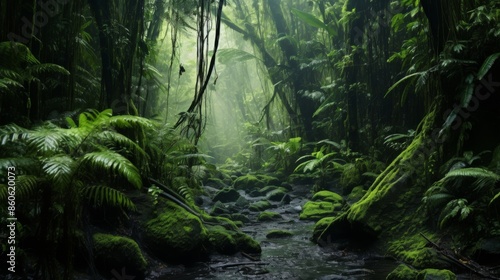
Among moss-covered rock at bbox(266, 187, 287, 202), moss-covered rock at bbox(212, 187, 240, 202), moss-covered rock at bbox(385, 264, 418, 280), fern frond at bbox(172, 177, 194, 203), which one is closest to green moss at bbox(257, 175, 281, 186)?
moss-covered rock at bbox(266, 187, 287, 202)

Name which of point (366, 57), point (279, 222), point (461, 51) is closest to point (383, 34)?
point (366, 57)

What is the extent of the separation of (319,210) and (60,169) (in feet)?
20.8

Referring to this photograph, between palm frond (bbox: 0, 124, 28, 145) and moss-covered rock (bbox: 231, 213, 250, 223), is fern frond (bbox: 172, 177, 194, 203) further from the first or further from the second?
palm frond (bbox: 0, 124, 28, 145)

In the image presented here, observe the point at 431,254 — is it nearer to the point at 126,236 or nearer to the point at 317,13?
the point at 126,236

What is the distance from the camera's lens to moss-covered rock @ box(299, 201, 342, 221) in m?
7.98

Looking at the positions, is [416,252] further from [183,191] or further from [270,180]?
[270,180]

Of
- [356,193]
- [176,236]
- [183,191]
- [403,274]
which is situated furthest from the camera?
[356,193]

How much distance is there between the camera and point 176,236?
16.4ft

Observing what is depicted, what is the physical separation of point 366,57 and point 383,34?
750 mm

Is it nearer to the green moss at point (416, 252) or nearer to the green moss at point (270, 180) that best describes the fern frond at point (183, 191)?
the green moss at point (416, 252)

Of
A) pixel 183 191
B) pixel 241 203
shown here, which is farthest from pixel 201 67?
pixel 241 203

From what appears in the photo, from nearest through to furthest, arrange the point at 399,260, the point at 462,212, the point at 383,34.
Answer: the point at 462,212, the point at 399,260, the point at 383,34

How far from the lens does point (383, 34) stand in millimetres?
10055

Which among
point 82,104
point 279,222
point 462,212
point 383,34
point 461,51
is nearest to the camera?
point 462,212
